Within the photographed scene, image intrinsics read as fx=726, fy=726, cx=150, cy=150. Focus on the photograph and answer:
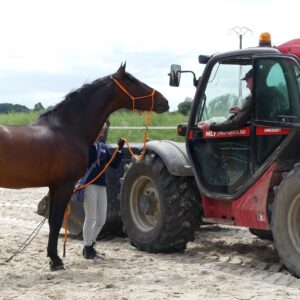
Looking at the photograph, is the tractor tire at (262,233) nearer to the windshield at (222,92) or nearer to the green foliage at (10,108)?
the windshield at (222,92)

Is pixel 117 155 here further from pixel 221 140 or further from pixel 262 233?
pixel 262 233

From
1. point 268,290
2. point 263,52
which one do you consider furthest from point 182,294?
point 263,52

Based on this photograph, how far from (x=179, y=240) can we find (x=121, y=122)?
18755 mm

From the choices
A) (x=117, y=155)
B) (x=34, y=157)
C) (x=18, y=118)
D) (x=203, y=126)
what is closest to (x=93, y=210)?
(x=117, y=155)

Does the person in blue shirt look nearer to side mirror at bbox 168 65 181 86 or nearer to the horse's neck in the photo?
the horse's neck

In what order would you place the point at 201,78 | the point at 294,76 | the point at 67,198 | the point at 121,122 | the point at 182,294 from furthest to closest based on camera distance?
the point at 121,122 < the point at 201,78 < the point at 67,198 < the point at 294,76 < the point at 182,294

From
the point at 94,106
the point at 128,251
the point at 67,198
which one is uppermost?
the point at 94,106

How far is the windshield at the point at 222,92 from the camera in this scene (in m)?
7.98

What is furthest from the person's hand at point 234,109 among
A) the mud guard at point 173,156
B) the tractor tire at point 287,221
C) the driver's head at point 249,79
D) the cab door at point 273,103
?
the tractor tire at point 287,221

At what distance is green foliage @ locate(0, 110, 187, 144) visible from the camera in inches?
891

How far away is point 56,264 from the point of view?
7.61 m

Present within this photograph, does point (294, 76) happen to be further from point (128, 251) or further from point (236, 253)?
point (128, 251)

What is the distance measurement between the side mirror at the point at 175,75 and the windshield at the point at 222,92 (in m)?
0.38

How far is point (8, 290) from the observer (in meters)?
6.64
